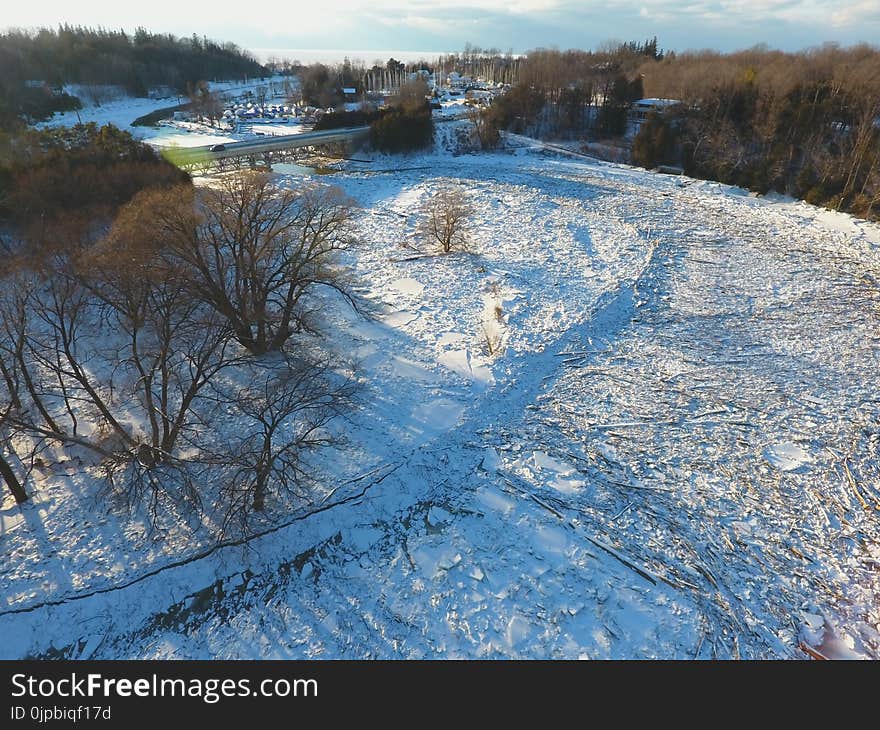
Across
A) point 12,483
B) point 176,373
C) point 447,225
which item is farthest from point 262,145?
point 12,483

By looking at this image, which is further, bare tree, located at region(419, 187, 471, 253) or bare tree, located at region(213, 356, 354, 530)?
bare tree, located at region(419, 187, 471, 253)

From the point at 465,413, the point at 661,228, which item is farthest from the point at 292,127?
the point at 465,413

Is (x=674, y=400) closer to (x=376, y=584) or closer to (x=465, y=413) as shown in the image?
(x=465, y=413)

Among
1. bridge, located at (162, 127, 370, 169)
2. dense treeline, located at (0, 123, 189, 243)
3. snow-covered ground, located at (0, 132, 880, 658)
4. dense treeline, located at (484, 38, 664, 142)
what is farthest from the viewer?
dense treeline, located at (484, 38, 664, 142)

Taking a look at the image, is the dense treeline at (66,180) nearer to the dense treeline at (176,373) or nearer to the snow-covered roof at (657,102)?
the dense treeline at (176,373)

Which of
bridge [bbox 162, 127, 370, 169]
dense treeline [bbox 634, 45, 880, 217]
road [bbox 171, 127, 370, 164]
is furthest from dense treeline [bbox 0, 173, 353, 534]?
dense treeline [bbox 634, 45, 880, 217]

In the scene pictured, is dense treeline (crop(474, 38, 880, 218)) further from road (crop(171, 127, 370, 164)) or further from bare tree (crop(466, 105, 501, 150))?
road (crop(171, 127, 370, 164))

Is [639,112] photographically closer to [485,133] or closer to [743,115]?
[743,115]
